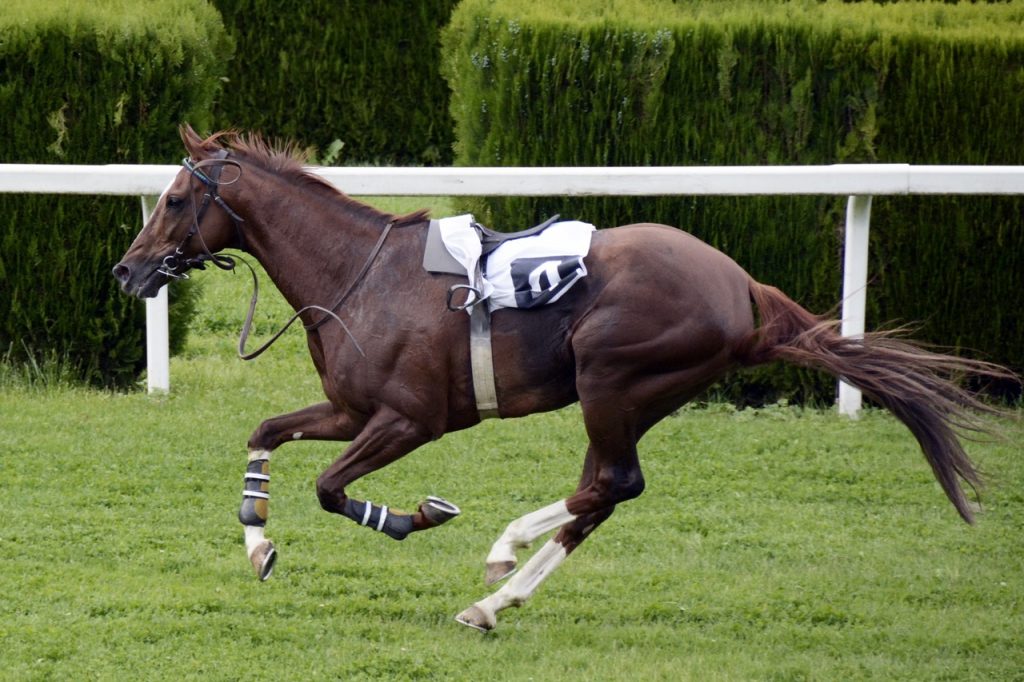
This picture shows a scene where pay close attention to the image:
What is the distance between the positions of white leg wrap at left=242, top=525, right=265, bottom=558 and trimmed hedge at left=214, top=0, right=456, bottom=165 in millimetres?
7280

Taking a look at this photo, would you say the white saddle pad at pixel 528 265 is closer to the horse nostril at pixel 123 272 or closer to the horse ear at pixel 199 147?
the horse ear at pixel 199 147

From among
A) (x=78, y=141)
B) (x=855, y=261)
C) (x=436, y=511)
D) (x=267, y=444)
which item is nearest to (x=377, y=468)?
(x=436, y=511)

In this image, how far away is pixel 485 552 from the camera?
6270 mm

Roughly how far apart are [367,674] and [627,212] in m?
4.00

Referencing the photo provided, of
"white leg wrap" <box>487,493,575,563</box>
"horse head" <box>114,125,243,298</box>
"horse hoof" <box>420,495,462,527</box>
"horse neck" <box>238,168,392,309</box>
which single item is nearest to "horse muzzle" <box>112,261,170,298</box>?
"horse head" <box>114,125,243,298</box>

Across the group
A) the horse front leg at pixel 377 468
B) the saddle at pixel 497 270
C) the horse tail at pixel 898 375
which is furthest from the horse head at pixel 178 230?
the horse tail at pixel 898 375

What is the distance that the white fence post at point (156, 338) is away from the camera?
780cm

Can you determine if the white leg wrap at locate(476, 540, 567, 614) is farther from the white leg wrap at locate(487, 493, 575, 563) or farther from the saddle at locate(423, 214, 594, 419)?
the saddle at locate(423, 214, 594, 419)

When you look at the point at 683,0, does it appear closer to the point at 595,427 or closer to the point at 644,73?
the point at 644,73

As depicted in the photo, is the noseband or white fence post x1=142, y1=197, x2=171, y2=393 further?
white fence post x1=142, y1=197, x2=171, y2=393

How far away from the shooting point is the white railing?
7629 millimetres

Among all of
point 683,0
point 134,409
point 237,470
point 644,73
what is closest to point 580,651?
point 237,470

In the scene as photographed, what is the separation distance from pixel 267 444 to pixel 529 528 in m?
1.04

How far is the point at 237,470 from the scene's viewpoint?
7.14m
